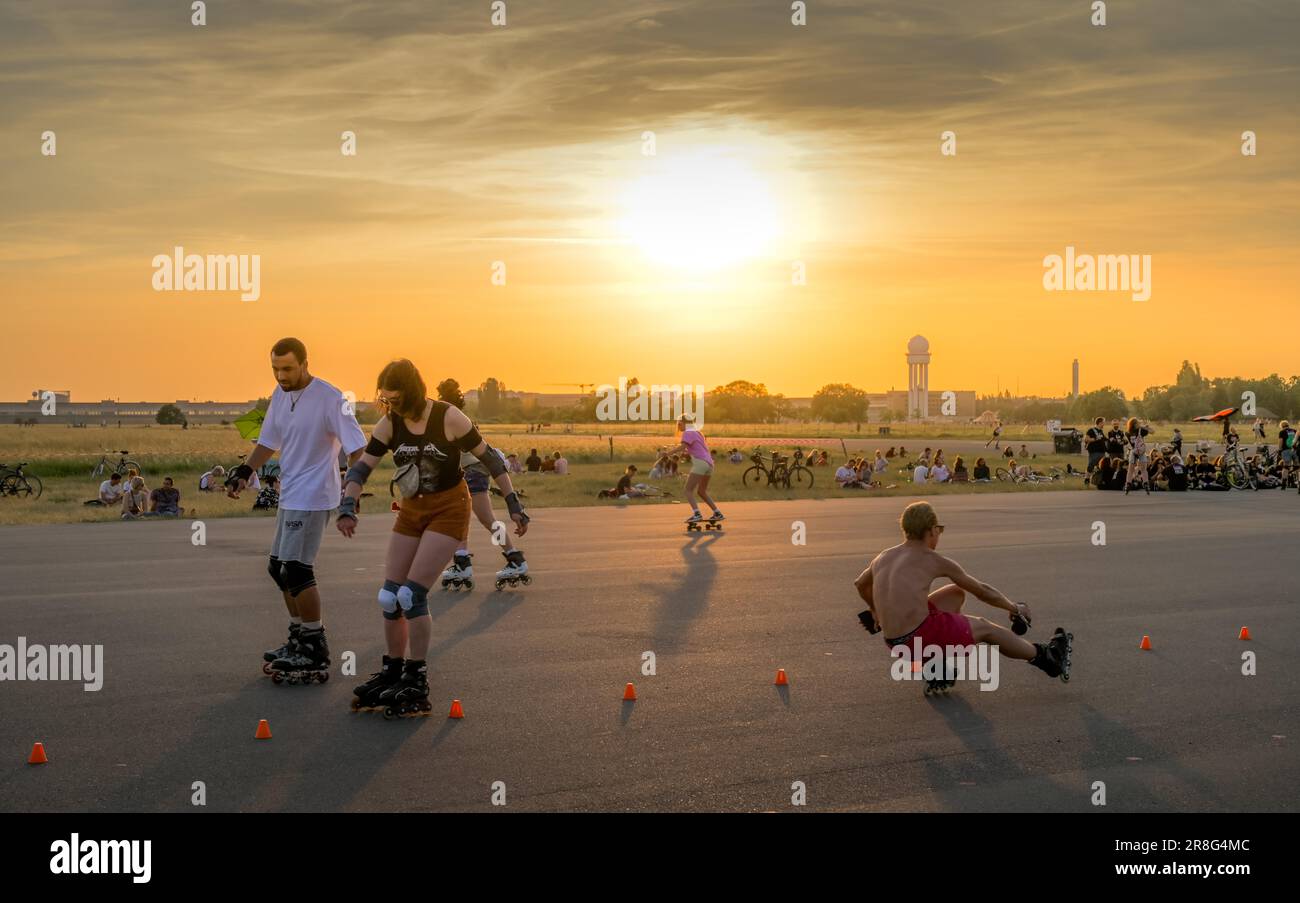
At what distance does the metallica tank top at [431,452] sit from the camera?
26.1ft

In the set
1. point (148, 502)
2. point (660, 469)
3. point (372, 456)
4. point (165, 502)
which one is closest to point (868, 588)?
point (372, 456)

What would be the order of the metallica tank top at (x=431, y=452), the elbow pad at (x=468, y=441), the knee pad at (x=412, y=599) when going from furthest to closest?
the elbow pad at (x=468, y=441), the metallica tank top at (x=431, y=452), the knee pad at (x=412, y=599)

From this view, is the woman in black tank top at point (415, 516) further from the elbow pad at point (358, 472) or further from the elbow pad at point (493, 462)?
the elbow pad at point (493, 462)

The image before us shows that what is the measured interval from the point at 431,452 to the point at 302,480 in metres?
1.28

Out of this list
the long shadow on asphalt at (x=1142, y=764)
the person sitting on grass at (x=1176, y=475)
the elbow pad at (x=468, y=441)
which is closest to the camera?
the long shadow on asphalt at (x=1142, y=764)

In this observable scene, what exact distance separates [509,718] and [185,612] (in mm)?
5369

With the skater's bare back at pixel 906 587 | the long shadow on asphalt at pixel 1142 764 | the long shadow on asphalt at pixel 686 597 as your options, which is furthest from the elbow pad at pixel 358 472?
the long shadow on asphalt at pixel 1142 764

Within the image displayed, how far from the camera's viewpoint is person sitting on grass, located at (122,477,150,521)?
24.7 metres

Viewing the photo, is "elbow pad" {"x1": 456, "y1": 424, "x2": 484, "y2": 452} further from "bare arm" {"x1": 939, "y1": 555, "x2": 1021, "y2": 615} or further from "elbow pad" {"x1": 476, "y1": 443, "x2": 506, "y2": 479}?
"bare arm" {"x1": 939, "y1": 555, "x2": 1021, "y2": 615}

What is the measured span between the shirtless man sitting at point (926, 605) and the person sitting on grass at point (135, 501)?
64.1ft

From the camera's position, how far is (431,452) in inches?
313
